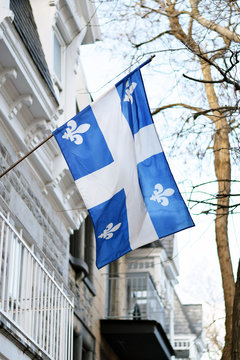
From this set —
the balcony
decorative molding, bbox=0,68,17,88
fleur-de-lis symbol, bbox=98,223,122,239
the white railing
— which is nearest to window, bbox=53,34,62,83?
decorative molding, bbox=0,68,17,88

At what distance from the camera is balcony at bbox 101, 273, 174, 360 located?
19.2 meters

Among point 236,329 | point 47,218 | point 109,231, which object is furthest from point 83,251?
point 109,231

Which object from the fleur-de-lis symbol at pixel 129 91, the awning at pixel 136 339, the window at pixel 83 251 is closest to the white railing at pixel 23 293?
the fleur-de-lis symbol at pixel 129 91

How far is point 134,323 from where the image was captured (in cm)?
1931

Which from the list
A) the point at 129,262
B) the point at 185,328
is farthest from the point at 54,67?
the point at 185,328

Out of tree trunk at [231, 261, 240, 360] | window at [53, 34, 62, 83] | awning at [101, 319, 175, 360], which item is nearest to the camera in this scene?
tree trunk at [231, 261, 240, 360]

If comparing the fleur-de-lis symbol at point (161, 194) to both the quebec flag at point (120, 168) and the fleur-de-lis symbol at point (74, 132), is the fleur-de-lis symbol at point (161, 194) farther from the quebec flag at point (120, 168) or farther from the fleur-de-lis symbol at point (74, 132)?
the fleur-de-lis symbol at point (74, 132)

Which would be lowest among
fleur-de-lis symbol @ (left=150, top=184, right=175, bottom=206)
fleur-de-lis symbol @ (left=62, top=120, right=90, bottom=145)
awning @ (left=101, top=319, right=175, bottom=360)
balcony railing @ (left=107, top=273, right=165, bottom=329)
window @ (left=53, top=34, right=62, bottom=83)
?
fleur-de-lis symbol @ (left=150, top=184, right=175, bottom=206)

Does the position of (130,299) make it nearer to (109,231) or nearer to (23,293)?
(23,293)

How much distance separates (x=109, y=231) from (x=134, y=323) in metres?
11.1

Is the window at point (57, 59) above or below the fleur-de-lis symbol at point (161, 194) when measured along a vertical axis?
above

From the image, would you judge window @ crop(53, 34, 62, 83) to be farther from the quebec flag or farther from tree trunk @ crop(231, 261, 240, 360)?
tree trunk @ crop(231, 261, 240, 360)

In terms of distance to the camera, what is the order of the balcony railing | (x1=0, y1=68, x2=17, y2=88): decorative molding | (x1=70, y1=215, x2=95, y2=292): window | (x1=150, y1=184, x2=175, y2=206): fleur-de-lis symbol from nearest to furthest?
(x1=150, y1=184, x2=175, y2=206): fleur-de-lis symbol < (x1=0, y1=68, x2=17, y2=88): decorative molding < (x1=70, y1=215, x2=95, y2=292): window < the balcony railing

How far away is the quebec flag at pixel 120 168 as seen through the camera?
27.9 feet
